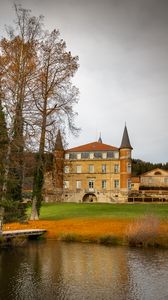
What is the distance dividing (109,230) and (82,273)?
1044cm

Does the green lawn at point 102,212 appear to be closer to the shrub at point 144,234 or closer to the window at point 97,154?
the shrub at point 144,234

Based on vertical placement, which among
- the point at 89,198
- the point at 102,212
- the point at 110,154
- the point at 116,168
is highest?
the point at 110,154

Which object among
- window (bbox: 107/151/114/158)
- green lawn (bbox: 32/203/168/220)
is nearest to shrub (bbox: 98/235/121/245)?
green lawn (bbox: 32/203/168/220)

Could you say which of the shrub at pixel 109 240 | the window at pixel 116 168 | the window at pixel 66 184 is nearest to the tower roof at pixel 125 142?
the window at pixel 116 168

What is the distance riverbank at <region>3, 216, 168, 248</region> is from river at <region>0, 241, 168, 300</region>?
1.51 m

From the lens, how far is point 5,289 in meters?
14.6

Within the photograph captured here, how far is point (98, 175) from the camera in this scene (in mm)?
66188

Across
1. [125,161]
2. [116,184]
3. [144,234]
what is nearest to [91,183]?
[116,184]

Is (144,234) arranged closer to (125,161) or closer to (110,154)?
(125,161)

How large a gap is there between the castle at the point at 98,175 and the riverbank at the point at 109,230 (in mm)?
31422

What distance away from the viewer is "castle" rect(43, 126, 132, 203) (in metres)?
62.6

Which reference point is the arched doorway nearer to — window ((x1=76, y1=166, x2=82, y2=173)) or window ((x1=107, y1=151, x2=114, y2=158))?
window ((x1=76, y1=166, x2=82, y2=173))

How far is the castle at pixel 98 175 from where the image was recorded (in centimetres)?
6262

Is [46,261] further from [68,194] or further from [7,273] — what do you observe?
[68,194]
